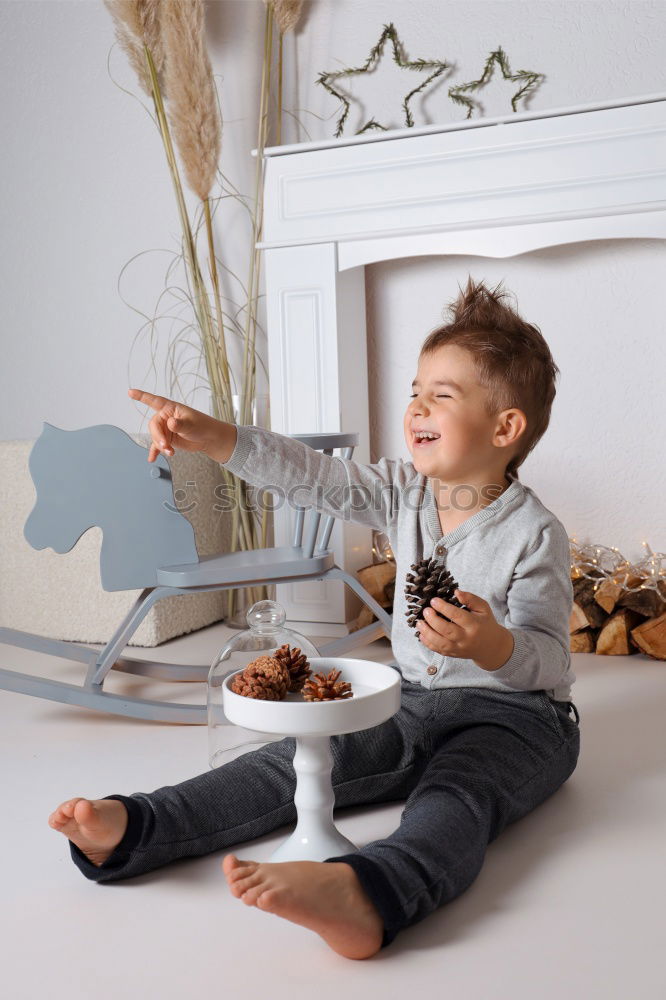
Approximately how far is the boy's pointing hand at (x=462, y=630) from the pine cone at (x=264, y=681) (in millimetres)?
172

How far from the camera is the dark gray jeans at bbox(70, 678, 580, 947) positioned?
3.25 ft

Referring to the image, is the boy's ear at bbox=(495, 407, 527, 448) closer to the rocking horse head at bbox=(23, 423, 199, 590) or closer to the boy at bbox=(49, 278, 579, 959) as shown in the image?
the boy at bbox=(49, 278, 579, 959)

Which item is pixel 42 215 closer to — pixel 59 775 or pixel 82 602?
pixel 82 602

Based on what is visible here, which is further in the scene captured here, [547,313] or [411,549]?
[547,313]

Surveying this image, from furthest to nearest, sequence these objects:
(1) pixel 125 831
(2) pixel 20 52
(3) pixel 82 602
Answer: (2) pixel 20 52 → (3) pixel 82 602 → (1) pixel 125 831

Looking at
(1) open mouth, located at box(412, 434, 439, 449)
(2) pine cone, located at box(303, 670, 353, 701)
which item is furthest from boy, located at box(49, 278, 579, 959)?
(2) pine cone, located at box(303, 670, 353, 701)

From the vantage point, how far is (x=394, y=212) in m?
2.23

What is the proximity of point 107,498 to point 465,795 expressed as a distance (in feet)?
3.02

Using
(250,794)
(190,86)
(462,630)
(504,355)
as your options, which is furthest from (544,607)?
(190,86)

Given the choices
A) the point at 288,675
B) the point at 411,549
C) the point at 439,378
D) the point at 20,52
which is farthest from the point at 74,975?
the point at 20,52

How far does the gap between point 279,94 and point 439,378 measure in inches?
58.1

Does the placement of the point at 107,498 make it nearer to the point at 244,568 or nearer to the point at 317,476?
the point at 244,568

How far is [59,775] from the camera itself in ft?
4.83

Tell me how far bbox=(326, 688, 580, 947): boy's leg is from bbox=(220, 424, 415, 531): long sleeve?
0.32m
